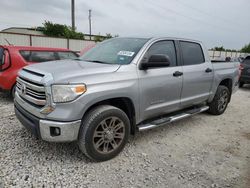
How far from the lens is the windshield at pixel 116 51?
11.0 feet

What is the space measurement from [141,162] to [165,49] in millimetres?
1965

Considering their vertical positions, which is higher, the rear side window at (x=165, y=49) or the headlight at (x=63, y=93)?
the rear side window at (x=165, y=49)

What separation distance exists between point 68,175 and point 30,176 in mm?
450

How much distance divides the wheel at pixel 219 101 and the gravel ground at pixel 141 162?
1038 millimetres

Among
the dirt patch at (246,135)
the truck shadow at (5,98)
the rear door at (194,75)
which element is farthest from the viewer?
the truck shadow at (5,98)

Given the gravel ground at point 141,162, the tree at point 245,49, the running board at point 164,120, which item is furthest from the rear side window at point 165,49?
the tree at point 245,49

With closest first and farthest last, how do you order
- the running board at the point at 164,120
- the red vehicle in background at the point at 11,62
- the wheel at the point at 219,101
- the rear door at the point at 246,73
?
the running board at the point at 164,120
the wheel at the point at 219,101
the red vehicle in background at the point at 11,62
the rear door at the point at 246,73

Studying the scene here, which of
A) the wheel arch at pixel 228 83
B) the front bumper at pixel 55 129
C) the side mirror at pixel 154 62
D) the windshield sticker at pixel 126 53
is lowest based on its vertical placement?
the front bumper at pixel 55 129

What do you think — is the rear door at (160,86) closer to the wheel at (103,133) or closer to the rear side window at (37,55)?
the wheel at (103,133)

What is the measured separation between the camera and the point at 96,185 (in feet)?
8.40

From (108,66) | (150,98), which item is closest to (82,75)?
(108,66)

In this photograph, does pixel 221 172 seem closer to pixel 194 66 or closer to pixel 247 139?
pixel 247 139

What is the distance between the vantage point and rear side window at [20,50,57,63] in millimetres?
5934

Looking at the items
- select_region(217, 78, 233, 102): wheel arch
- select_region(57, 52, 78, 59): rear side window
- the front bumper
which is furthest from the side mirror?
select_region(57, 52, 78, 59): rear side window
